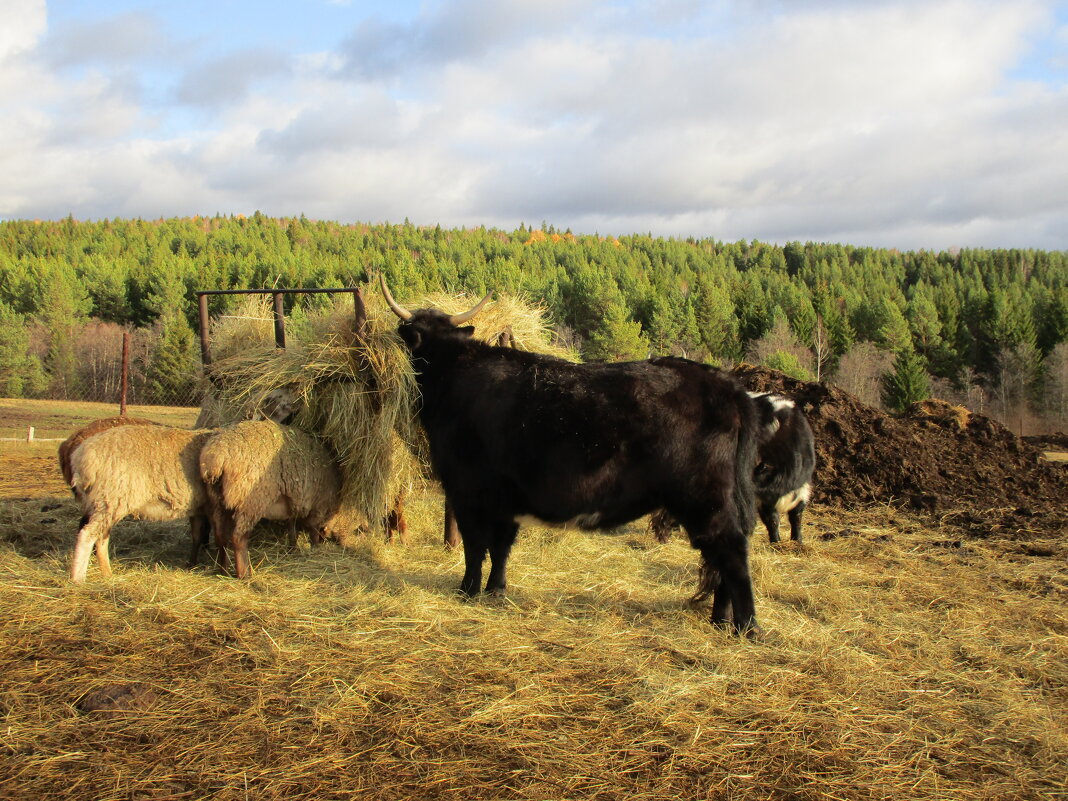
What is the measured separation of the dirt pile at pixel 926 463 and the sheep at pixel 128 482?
8809 millimetres

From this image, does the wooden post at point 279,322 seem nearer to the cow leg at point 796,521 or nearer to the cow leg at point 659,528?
the cow leg at point 659,528

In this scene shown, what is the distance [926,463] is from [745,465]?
26.6 ft

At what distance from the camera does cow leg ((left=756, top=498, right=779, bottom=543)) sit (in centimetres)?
795

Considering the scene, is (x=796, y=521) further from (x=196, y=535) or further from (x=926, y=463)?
(x=196, y=535)

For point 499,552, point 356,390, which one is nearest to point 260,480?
point 356,390

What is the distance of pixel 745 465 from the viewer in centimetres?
509

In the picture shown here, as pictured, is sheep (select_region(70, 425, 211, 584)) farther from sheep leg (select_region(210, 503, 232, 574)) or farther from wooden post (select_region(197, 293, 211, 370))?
wooden post (select_region(197, 293, 211, 370))

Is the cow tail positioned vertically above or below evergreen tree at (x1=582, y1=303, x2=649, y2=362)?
below

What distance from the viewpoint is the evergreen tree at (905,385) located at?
169 ft

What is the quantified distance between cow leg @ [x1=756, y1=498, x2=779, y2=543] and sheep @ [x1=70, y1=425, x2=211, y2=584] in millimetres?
5610

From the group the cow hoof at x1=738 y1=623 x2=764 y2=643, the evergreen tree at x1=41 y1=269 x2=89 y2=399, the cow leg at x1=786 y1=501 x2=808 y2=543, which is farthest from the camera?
the evergreen tree at x1=41 y1=269 x2=89 y2=399

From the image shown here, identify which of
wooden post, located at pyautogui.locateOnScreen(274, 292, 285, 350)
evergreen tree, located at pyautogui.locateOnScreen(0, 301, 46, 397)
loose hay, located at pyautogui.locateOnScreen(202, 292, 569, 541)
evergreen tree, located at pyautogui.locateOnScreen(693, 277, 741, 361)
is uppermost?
evergreen tree, located at pyautogui.locateOnScreen(693, 277, 741, 361)

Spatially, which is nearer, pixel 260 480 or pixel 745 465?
pixel 745 465

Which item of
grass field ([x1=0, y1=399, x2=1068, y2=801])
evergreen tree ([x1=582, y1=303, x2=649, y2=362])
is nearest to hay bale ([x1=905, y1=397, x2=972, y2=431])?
grass field ([x1=0, y1=399, x2=1068, y2=801])
